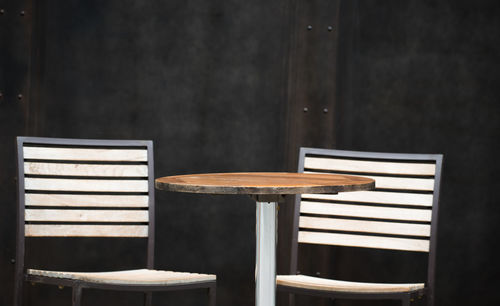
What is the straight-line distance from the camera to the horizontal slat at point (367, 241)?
93.2 inches

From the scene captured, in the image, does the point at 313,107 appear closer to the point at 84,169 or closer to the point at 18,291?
→ the point at 84,169

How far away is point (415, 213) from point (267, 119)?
92 centimetres

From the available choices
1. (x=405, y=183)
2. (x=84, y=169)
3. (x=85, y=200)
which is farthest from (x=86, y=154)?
(x=405, y=183)

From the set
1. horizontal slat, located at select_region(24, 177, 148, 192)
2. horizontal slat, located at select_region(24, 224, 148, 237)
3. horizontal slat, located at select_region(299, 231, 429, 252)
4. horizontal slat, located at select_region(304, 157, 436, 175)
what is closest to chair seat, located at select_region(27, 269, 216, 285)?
horizontal slat, located at select_region(24, 224, 148, 237)

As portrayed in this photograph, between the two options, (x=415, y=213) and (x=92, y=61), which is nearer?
(x=415, y=213)

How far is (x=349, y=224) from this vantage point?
2.47m

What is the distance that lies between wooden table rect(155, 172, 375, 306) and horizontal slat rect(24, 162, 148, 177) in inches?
26.3

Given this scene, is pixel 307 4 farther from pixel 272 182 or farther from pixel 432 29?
pixel 272 182

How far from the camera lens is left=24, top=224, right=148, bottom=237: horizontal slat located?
7.90ft

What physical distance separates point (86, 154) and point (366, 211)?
1059 millimetres

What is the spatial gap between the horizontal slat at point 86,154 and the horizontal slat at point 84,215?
0.64 feet

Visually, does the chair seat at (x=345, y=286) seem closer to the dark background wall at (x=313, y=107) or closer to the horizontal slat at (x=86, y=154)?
the horizontal slat at (x=86, y=154)

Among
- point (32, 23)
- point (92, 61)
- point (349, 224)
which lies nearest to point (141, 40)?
point (92, 61)

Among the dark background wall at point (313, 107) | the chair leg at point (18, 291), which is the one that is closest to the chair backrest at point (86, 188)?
the chair leg at point (18, 291)
